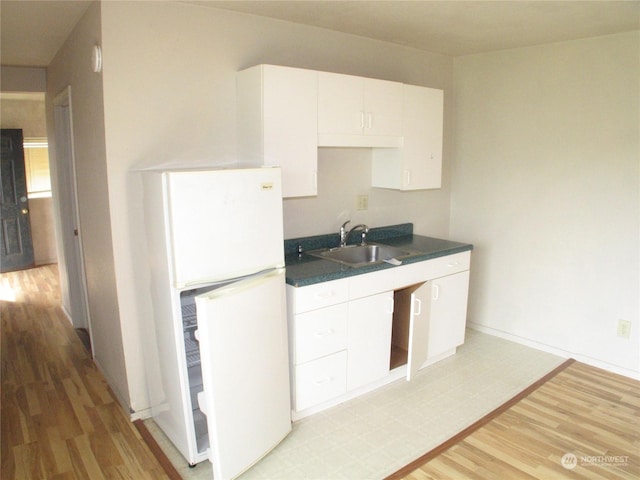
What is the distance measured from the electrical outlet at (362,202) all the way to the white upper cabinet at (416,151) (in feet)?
0.43

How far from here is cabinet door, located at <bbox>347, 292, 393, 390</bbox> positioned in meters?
2.78

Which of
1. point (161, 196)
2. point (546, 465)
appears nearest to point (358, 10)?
point (161, 196)

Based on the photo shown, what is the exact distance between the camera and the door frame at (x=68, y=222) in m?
3.54

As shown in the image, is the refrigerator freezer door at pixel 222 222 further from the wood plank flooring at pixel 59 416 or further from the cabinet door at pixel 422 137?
the cabinet door at pixel 422 137

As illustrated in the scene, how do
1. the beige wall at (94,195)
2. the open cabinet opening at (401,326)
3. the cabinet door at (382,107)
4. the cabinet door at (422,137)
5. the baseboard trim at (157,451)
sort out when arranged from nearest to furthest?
the baseboard trim at (157,451) < the beige wall at (94,195) < the cabinet door at (382,107) < the open cabinet opening at (401,326) < the cabinet door at (422,137)

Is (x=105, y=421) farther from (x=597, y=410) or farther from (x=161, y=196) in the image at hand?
(x=597, y=410)

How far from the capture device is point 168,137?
254cm

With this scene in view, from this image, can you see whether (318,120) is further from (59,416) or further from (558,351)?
(558,351)

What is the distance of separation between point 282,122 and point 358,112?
571 millimetres

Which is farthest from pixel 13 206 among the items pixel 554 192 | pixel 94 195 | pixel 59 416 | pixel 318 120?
pixel 554 192

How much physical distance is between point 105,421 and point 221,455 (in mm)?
999

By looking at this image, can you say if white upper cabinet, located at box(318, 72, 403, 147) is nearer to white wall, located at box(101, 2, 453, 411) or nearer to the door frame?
white wall, located at box(101, 2, 453, 411)

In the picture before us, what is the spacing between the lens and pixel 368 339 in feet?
9.41

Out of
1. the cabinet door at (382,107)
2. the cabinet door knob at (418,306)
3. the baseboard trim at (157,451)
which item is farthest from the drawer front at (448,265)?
the baseboard trim at (157,451)
